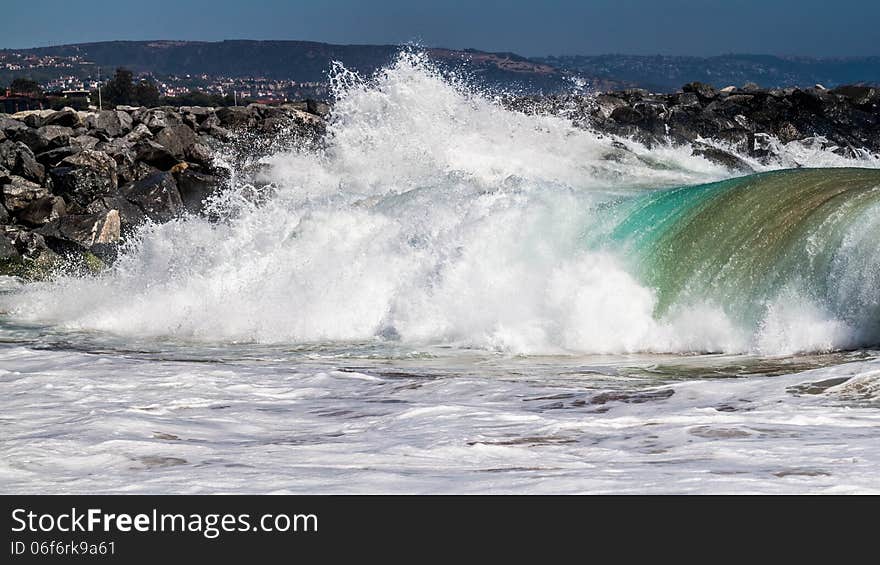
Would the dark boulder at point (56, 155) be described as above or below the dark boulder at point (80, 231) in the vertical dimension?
above

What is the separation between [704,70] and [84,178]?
7838cm

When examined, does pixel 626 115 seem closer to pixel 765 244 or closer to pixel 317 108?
pixel 317 108

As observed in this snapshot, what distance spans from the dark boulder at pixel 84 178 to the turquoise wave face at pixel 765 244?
36.0 feet

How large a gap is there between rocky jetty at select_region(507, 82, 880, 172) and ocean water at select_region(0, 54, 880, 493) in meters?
13.2

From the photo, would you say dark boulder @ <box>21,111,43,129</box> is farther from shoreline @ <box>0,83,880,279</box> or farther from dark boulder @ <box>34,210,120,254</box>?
dark boulder @ <box>34,210,120,254</box>

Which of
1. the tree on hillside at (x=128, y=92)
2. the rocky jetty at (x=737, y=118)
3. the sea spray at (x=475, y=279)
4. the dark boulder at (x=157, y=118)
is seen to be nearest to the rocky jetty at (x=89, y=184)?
the dark boulder at (x=157, y=118)

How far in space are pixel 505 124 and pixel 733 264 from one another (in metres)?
11.0

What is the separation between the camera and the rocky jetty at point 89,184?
16828 millimetres

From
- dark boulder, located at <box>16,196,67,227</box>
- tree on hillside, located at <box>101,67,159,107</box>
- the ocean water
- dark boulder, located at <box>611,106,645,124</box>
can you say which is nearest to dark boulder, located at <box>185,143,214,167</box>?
dark boulder, located at <box>16,196,67,227</box>

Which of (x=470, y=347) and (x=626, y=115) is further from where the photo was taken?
(x=626, y=115)

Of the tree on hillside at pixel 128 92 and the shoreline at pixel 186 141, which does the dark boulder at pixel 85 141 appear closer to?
the shoreline at pixel 186 141

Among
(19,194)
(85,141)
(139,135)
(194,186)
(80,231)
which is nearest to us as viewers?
(80,231)

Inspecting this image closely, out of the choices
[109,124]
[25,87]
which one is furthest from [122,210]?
[25,87]

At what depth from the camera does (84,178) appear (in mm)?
19859
